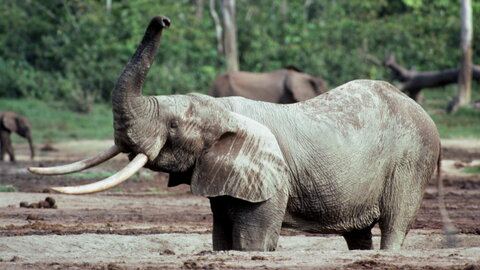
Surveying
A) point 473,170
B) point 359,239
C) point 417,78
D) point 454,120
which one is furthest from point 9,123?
point 359,239

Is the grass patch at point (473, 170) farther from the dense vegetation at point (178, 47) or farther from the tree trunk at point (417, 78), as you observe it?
the tree trunk at point (417, 78)

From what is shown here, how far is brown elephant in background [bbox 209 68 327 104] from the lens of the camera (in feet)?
79.7

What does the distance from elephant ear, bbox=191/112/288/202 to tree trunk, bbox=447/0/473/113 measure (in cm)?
2073

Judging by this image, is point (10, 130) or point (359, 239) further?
point (10, 130)

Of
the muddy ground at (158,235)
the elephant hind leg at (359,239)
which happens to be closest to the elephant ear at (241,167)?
the muddy ground at (158,235)

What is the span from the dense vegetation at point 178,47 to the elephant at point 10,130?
4.79 meters

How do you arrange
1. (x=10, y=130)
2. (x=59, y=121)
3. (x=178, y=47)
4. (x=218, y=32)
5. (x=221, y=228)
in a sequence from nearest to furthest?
(x=221, y=228) < (x=10, y=130) < (x=59, y=121) < (x=178, y=47) < (x=218, y=32)

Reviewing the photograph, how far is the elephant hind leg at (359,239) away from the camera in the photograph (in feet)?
30.0

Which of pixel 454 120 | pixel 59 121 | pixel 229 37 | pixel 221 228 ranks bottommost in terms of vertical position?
pixel 59 121

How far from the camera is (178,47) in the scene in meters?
32.7

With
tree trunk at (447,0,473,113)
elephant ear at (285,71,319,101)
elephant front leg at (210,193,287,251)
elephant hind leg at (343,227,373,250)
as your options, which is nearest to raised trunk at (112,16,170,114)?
elephant front leg at (210,193,287,251)

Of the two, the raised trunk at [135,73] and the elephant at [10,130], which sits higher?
the raised trunk at [135,73]

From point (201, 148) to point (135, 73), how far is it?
36.0 inches

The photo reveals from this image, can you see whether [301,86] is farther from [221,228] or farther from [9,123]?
[221,228]
